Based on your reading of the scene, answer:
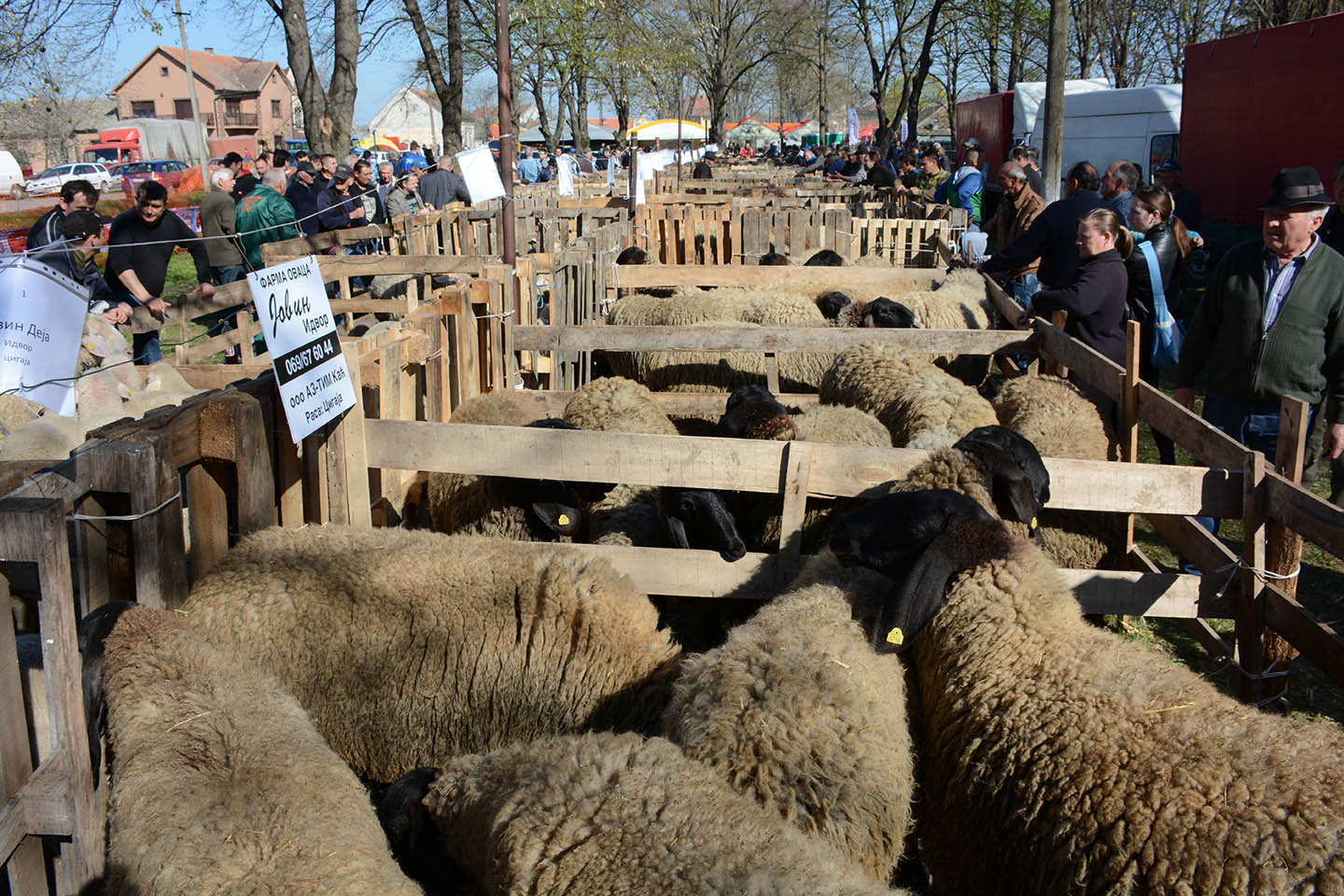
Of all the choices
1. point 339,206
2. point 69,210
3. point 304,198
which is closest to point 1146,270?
point 69,210

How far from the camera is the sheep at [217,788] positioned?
2.19 m

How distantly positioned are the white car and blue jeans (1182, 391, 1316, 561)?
40668 millimetres

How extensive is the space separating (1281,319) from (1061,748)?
3072 millimetres

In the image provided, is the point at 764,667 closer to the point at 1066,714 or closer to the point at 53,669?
the point at 1066,714

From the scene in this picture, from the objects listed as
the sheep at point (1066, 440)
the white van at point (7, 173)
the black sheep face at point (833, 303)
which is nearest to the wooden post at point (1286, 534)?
the sheep at point (1066, 440)

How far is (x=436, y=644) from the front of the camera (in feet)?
10.9

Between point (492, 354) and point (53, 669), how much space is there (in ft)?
12.8

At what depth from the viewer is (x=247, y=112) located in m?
92.7

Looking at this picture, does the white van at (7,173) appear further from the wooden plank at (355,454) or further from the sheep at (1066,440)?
the sheep at (1066,440)

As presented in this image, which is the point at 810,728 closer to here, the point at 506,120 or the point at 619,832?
the point at 619,832

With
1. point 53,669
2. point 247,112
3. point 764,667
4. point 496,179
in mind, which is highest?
point 247,112

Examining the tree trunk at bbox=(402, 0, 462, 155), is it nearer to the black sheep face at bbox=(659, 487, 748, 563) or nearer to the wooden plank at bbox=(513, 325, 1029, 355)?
the wooden plank at bbox=(513, 325, 1029, 355)

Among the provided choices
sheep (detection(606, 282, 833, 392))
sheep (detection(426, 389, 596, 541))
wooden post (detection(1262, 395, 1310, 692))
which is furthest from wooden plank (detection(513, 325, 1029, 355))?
wooden post (detection(1262, 395, 1310, 692))

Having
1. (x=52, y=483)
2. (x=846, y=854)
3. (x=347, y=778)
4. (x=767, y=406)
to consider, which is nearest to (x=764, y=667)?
(x=846, y=854)
